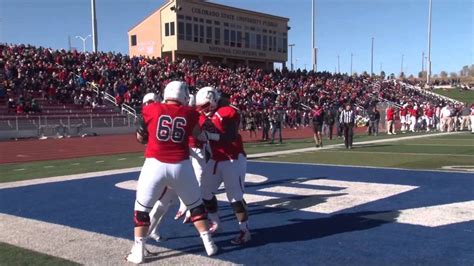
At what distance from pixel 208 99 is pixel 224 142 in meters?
0.52

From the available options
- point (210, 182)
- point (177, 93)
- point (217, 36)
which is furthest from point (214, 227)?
point (217, 36)

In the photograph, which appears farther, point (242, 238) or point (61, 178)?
point (61, 178)

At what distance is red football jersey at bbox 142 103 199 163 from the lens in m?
4.84

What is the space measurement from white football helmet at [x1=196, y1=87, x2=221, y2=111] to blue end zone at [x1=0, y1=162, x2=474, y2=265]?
60.7 inches

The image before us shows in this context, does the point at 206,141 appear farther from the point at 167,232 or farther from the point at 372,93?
the point at 372,93

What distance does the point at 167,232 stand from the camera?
6.17 meters

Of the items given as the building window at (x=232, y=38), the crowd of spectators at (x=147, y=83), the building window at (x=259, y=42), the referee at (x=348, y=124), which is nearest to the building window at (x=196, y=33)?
the building window at (x=232, y=38)

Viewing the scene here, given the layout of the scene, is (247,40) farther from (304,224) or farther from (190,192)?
(190,192)

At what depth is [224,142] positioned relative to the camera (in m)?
5.65

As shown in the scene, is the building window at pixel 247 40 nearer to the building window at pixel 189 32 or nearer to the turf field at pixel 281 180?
the building window at pixel 189 32

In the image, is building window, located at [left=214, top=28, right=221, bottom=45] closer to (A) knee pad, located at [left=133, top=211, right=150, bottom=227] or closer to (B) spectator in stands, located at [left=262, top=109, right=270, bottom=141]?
(B) spectator in stands, located at [left=262, top=109, right=270, bottom=141]

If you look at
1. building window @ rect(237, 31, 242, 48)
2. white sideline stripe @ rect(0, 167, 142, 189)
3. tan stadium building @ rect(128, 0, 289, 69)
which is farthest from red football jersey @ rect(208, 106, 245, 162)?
building window @ rect(237, 31, 242, 48)

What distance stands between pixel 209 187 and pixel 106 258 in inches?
56.6

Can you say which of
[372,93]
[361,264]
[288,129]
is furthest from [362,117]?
[361,264]
